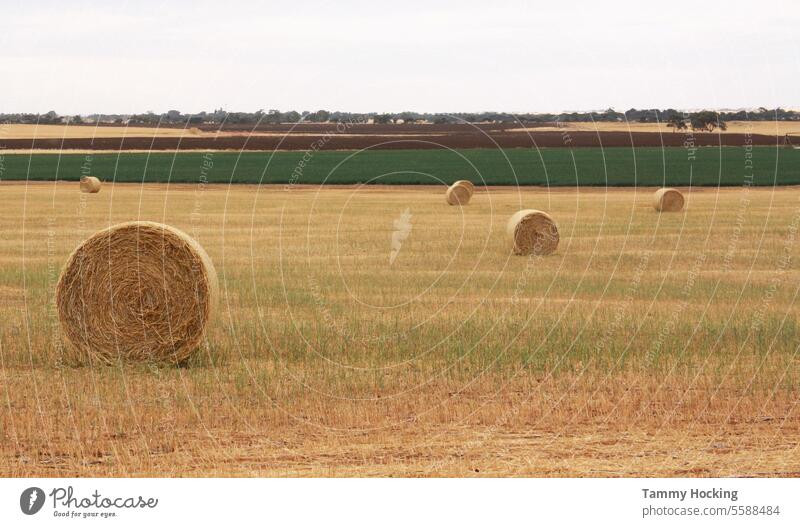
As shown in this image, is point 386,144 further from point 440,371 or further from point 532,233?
point 440,371

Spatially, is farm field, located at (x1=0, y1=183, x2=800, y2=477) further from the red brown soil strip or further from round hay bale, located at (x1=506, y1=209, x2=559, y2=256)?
the red brown soil strip

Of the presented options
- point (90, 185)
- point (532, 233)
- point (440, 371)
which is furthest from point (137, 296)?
point (90, 185)

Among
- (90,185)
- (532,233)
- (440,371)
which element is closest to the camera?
(440,371)

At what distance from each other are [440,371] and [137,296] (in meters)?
3.62

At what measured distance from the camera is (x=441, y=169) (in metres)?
66.4

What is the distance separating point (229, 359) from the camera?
14961mm

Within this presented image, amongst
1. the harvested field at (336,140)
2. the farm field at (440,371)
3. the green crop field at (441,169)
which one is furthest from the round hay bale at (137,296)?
the harvested field at (336,140)

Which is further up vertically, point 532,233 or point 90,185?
point 532,233

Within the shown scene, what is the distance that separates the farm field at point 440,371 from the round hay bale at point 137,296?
0.39 m

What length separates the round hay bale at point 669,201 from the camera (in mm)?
38969

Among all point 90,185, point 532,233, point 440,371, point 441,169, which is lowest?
point 90,185

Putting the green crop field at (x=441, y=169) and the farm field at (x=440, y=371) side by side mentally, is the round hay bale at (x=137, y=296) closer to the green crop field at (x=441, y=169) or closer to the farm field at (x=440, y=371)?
the farm field at (x=440, y=371)

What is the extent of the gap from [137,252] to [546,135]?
89.2m
